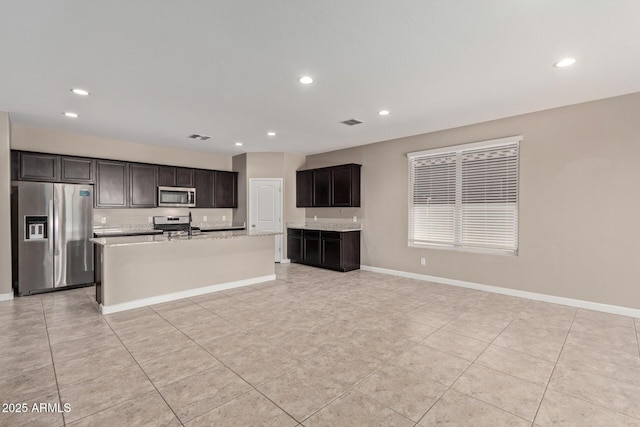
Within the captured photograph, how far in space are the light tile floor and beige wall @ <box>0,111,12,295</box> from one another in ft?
1.52

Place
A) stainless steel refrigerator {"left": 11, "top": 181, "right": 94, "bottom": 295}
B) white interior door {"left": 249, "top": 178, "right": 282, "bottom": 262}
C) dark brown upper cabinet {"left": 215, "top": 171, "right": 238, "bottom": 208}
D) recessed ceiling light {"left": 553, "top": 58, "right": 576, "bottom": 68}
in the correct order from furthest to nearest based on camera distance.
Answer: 1. white interior door {"left": 249, "top": 178, "right": 282, "bottom": 262}
2. dark brown upper cabinet {"left": 215, "top": 171, "right": 238, "bottom": 208}
3. stainless steel refrigerator {"left": 11, "top": 181, "right": 94, "bottom": 295}
4. recessed ceiling light {"left": 553, "top": 58, "right": 576, "bottom": 68}

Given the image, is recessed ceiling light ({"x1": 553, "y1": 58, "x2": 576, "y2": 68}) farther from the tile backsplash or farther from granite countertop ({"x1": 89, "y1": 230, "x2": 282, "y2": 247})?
the tile backsplash

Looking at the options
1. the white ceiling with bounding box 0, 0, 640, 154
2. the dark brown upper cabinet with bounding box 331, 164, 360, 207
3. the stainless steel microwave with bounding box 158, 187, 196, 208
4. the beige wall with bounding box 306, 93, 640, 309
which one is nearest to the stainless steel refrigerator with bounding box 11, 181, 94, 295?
the white ceiling with bounding box 0, 0, 640, 154

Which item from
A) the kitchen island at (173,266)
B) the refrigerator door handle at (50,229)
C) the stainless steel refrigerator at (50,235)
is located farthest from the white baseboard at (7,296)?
the kitchen island at (173,266)

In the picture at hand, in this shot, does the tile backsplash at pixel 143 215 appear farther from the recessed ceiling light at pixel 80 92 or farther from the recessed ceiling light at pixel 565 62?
the recessed ceiling light at pixel 565 62

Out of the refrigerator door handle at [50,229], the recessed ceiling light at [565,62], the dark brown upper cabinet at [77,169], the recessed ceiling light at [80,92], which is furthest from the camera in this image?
the dark brown upper cabinet at [77,169]

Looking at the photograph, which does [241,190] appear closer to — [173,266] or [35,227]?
[173,266]

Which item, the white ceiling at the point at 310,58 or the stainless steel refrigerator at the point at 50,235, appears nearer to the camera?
the white ceiling at the point at 310,58

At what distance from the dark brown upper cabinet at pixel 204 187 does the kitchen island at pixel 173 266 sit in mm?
2218

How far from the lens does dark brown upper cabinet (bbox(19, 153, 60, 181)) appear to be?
4.80m

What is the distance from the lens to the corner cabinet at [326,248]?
6258 millimetres

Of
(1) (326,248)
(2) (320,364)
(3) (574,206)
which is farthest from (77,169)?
(3) (574,206)

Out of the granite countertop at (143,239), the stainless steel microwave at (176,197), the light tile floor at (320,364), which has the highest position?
the stainless steel microwave at (176,197)

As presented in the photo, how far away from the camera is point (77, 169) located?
530 centimetres
